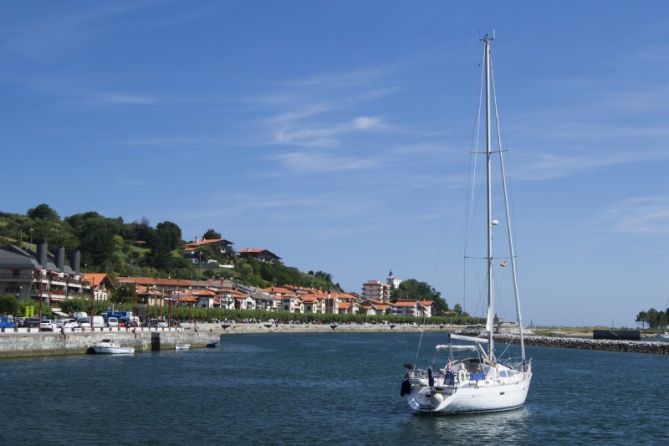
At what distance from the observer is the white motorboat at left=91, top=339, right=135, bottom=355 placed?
87.9 m

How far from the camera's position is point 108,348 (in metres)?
88.2

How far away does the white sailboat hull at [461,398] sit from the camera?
4472 cm

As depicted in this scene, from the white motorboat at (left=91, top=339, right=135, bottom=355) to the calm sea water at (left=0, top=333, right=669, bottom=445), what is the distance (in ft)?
16.7

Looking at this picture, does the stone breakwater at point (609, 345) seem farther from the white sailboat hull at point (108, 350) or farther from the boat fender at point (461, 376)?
the boat fender at point (461, 376)

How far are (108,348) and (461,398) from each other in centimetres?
5410

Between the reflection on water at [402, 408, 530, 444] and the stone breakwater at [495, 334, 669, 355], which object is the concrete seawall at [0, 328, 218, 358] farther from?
the stone breakwater at [495, 334, 669, 355]

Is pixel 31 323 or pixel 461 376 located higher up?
pixel 31 323

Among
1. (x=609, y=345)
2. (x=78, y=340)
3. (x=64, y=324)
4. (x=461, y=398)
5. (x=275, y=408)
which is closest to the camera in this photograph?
(x=461, y=398)

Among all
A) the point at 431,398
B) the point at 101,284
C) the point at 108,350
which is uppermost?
the point at 101,284

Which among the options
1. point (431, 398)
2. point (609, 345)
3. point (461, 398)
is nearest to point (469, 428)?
point (461, 398)

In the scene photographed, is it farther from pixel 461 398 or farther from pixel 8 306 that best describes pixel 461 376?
pixel 8 306

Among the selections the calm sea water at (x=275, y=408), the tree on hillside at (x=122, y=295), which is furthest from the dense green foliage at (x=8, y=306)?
the tree on hillside at (x=122, y=295)

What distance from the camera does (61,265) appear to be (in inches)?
6171

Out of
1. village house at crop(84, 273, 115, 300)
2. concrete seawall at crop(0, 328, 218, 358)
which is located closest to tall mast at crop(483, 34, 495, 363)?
concrete seawall at crop(0, 328, 218, 358)
